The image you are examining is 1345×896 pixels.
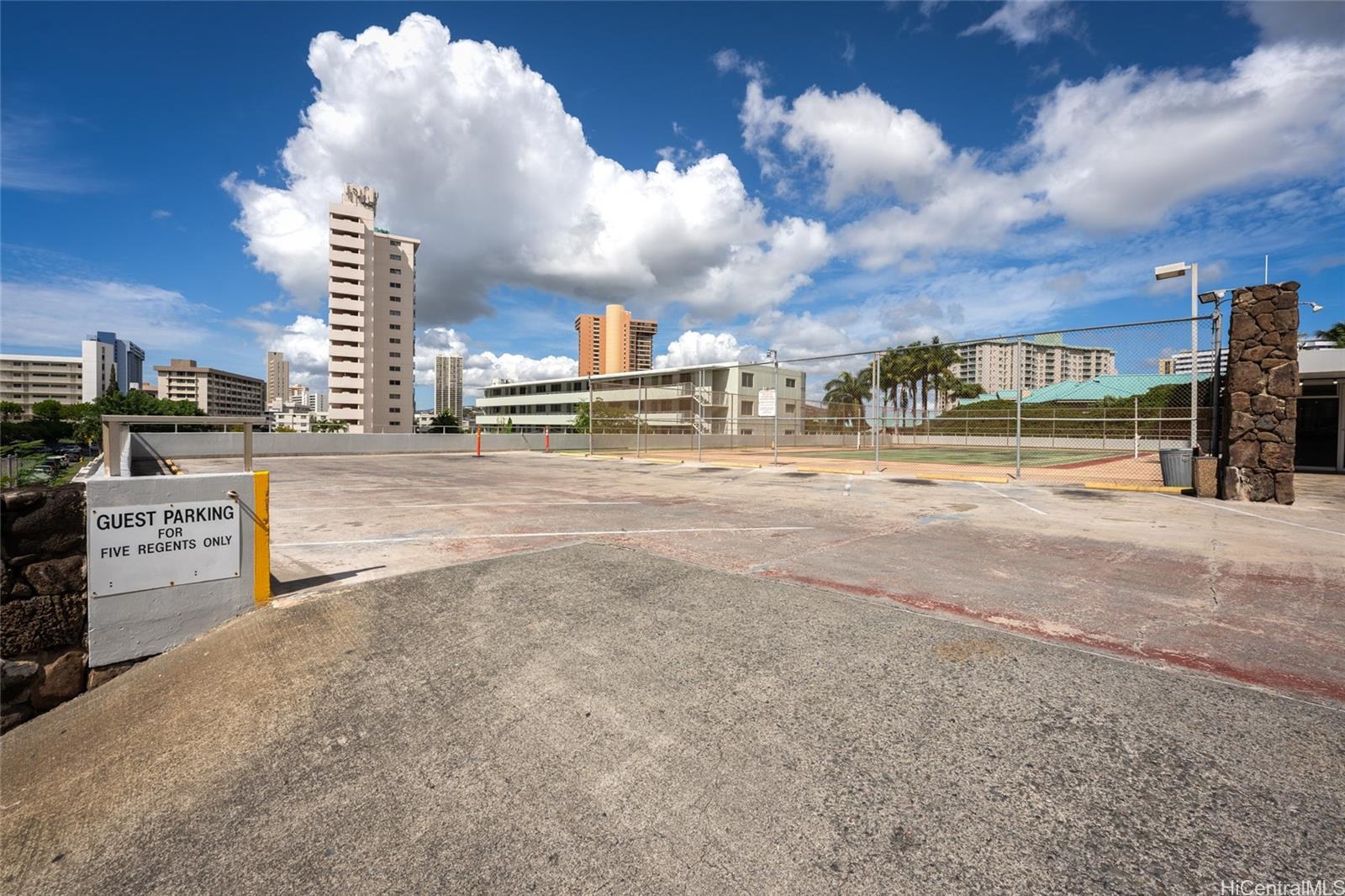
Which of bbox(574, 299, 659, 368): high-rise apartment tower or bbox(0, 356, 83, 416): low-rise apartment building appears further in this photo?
bbox(574, 299, 659, 368): high-rise apartment tower

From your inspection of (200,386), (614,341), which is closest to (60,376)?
(200,386)

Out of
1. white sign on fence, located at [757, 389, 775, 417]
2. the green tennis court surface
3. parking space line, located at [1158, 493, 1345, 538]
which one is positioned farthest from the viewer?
the green tennis court surface

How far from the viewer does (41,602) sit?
3289mm

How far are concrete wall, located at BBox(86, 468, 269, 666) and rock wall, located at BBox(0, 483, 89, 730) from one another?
9 cm

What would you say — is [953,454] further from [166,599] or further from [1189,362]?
[166,599]

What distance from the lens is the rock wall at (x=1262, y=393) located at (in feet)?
32.7

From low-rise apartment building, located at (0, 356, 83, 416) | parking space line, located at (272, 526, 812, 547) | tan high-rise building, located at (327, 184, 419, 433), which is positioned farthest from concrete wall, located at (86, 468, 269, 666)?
low-rise apartment building, located at (0, 356, 83, 416)

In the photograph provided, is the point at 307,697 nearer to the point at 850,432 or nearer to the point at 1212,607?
the point at 1212,607

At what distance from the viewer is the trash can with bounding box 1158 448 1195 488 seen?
11727 mm

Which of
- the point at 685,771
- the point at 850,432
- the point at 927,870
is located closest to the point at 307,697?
the point at 685,771

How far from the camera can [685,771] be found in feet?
7.93

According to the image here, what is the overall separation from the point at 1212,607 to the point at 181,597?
7.65m

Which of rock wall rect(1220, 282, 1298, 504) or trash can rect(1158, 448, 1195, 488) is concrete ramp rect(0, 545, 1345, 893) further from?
trash can rect(1158, 448, 1195, 488)

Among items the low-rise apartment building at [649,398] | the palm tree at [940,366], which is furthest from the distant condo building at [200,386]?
the palm tree at [940,366]
